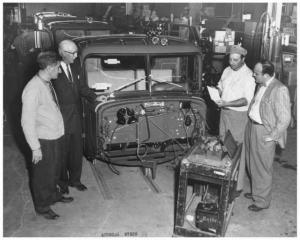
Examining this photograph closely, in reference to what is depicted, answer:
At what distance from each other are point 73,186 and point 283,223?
288 cm

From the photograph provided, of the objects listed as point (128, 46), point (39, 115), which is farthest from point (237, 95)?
point (39, 115)

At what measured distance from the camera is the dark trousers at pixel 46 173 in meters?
4.02

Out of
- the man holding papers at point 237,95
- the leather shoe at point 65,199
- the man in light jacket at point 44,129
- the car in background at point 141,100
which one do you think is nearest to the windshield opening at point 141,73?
the car in background at point 141,100

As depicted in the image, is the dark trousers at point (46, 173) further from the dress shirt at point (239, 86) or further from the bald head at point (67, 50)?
the dress shirt at point (239, 86)

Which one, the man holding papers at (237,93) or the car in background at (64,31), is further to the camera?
the car in background at (64,31)

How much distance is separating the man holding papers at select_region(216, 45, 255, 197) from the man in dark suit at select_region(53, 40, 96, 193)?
6.07 feet

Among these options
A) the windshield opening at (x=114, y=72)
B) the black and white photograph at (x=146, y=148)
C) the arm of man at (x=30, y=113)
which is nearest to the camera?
the arm of man at (x=30, y=113)

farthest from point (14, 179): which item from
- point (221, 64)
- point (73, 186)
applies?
point (221, 64)

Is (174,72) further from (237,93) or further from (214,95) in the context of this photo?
(237,93)

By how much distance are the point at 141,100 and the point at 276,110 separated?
180 centimetres

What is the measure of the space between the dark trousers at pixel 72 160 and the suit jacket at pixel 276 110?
94.8 inches

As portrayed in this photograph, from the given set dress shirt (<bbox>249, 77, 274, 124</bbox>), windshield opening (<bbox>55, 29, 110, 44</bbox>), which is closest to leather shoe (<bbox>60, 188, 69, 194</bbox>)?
dress shirt (<bbox>249, 77, 274, 124</bbox>)

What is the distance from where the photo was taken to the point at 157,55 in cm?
518

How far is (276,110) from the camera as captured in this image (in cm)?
395
